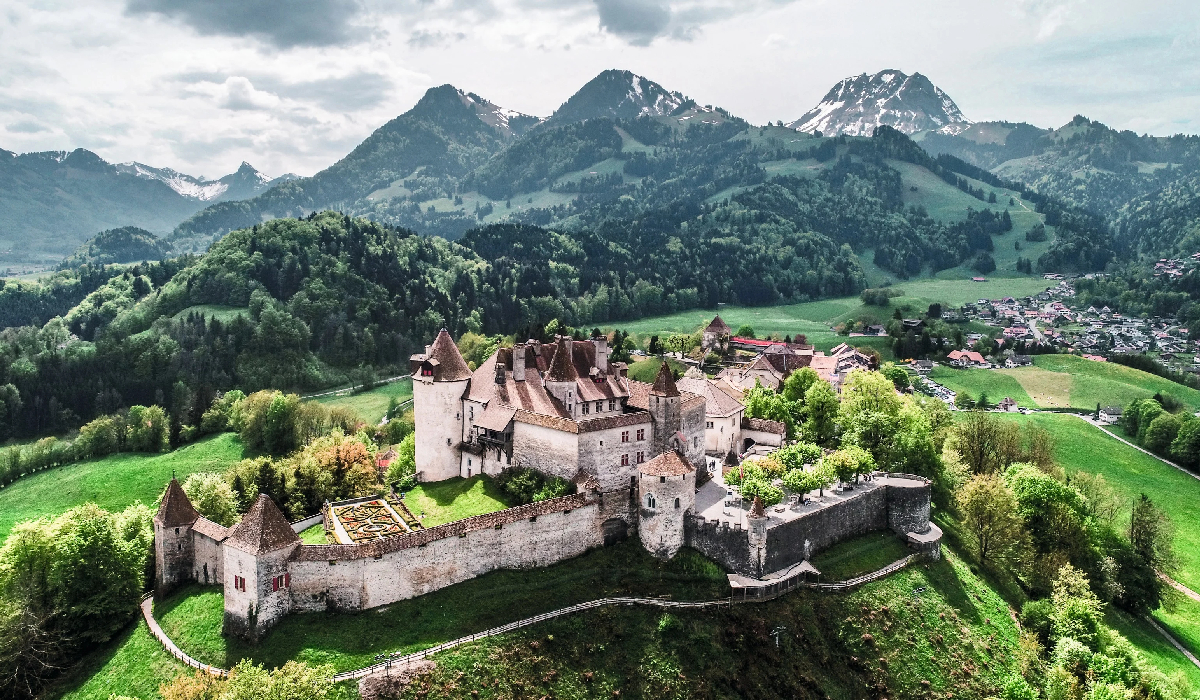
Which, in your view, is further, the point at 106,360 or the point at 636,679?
the point at 106,360

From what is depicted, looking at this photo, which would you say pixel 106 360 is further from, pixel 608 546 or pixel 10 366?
pixel 608 546

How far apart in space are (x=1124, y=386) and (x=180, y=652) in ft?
542

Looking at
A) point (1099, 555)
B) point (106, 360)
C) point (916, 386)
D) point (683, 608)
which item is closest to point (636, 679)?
point (683, 608)

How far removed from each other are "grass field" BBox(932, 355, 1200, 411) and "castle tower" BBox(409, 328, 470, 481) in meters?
112

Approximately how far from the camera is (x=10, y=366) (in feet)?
508

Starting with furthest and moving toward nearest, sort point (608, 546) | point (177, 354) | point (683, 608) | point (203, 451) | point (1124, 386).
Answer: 1. point (177, 354)
2. point (1124, 386)
3. point (203, 451)
4. point (608, 546)
5. point (683, 608)

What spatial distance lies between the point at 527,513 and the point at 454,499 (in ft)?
34.7

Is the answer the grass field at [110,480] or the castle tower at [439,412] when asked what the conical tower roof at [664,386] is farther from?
the grass field at [110,480]

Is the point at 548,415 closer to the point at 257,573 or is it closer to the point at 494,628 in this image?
the point at 494,628

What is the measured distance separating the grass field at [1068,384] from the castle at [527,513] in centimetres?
9310

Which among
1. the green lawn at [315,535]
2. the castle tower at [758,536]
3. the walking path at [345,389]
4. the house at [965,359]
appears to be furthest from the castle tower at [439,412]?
the house at [965,359]

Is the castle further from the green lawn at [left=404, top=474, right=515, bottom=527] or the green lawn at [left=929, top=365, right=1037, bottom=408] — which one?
the green lawn at [left=929, top=365, right=1037, bottom=408]

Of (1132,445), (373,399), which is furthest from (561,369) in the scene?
(1132,445)

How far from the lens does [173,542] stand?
53.8 m
